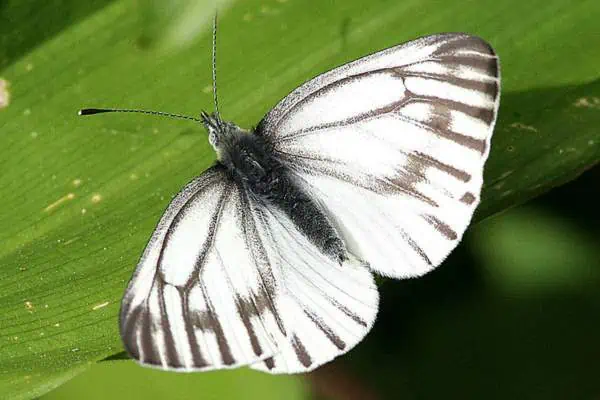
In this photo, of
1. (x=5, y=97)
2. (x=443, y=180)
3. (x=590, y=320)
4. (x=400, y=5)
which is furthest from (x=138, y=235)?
(x=590, y=320)

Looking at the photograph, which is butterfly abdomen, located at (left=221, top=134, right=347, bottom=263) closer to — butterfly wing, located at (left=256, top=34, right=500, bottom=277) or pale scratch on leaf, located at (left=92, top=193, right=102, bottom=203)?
butterfly wing, located at (left=256, top=34, right=500, bottom=277)

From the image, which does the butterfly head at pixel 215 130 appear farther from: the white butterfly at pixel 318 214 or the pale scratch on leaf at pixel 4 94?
the pale scratch on leaf at pixel 4 94

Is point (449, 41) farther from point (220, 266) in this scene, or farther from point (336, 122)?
point (220, 266)

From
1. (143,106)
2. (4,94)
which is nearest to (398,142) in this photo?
(143,106)

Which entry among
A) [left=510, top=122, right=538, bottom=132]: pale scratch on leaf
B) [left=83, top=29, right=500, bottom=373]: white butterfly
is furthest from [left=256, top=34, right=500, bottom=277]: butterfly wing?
[left=510, top=122, right=538, bottom=132]: pale scratch on leaf

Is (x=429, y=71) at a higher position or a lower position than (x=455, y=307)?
higher

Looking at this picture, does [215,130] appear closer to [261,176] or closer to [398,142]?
[261,176]
